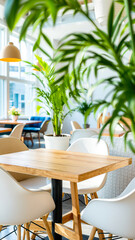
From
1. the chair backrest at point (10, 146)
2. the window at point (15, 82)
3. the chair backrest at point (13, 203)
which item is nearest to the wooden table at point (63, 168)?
the chair backrest at point (13, 203)

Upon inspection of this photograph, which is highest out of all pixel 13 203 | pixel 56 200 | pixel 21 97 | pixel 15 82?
pixel 15 82

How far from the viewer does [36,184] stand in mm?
2488

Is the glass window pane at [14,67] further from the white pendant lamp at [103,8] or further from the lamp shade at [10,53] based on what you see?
the white pendant lamp at [103,8]

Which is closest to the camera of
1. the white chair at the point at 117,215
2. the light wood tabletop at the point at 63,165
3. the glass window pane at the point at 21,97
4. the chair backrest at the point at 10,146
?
the white chair at the point at 117,215

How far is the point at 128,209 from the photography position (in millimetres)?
1554

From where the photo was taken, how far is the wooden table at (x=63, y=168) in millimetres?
1708

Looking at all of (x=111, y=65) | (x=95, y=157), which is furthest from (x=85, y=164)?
(x=111, y=65)

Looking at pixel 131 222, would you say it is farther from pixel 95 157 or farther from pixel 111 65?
pixel 111 65

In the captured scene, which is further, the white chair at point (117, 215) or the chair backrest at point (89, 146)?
the chair backrest at point (89, 146)

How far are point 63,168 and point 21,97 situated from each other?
8670mm

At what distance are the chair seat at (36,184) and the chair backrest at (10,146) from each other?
1.02 ft

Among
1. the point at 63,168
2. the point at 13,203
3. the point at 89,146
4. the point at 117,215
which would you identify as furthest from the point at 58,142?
the point at 117,215

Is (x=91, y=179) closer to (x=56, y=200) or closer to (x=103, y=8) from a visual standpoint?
(x=56, y=200)

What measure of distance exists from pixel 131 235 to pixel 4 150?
1452 millimetres
